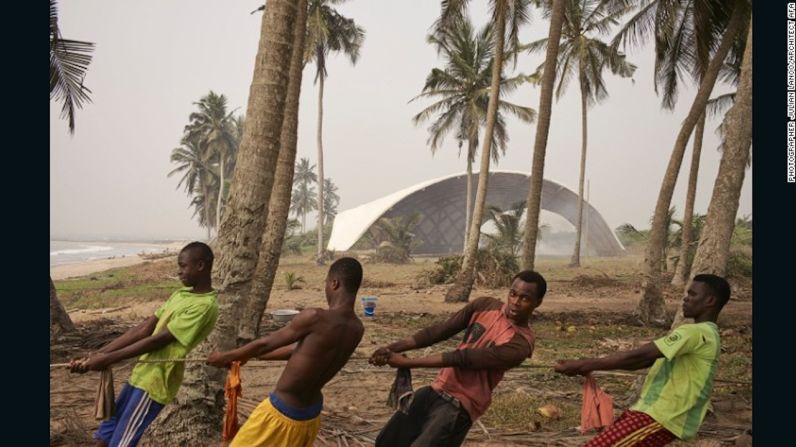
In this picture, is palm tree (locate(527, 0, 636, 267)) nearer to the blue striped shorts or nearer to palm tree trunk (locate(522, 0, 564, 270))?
palm tree trunk (locate(522, 0, 564, 270))

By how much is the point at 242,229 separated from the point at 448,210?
44.7m

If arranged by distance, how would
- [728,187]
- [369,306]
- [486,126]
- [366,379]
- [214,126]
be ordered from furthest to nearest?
[214,126]
[486,126]
[369,306]
[366,379]
[728,187]

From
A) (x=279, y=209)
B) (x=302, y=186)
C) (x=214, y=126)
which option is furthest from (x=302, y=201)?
(x=279, y=209)

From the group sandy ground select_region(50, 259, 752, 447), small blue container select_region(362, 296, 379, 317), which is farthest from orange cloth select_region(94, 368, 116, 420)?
small blue container select_region(362, 296, 379, 317)

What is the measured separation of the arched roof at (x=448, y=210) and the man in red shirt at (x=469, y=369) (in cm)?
3696

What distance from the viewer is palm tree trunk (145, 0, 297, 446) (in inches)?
183

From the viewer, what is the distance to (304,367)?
2822 millimetres

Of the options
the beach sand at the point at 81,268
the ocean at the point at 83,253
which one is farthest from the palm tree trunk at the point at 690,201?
the ocean at the point at 83,253

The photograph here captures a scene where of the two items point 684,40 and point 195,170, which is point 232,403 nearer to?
point 684,40

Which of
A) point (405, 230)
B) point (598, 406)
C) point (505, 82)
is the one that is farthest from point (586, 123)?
point (598, 406)

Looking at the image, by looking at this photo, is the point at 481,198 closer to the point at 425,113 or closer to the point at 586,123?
the point at 425,113

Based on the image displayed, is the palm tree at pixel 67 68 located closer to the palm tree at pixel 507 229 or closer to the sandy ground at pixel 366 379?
the sandy ground at pixel 366 379

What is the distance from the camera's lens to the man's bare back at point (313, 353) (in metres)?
2.83

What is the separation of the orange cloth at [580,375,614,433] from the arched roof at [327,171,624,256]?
36.8 meters
